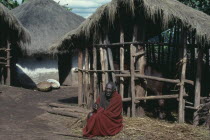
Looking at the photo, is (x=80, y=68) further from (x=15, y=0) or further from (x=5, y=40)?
(x=15, y=0)

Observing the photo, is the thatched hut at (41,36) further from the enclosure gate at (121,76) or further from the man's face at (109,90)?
the man's face at (109,90)

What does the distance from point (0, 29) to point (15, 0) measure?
41.5 ft

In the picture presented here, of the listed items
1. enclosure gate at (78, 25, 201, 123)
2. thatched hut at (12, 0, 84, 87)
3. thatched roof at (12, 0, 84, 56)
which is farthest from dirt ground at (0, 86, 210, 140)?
thatched roof at (12, 0, 84, 56)

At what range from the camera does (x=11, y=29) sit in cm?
1399

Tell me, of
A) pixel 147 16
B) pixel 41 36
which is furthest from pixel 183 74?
pixel 41 36

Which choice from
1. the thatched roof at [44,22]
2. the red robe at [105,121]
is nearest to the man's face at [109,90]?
the red robe at [105,121]

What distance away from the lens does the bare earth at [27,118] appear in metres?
6.52

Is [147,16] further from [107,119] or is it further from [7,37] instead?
[7,37]

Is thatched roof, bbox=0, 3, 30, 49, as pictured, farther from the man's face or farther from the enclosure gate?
the man's face

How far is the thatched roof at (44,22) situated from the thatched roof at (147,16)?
698 cm

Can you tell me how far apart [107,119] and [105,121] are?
61 mm

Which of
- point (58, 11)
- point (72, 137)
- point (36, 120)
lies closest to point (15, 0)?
point (58, 11)

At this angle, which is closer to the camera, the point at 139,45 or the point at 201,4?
the point at 139,45

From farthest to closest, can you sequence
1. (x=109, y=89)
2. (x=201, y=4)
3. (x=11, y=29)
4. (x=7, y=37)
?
(x=201, y=4) → (x=11, y=29) → (x=7, y=37) → (x=109, y=89)
